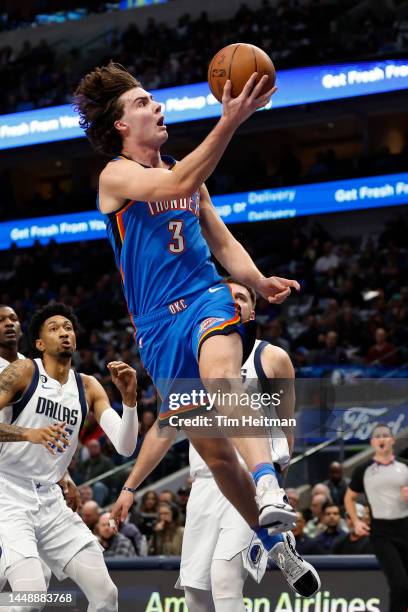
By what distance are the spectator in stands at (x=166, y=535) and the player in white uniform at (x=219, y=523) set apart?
3.36m

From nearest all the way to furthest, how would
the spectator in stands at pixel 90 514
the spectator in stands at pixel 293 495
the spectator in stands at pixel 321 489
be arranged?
the spectator in stands at pixel 293 495 < the spectator in stands at pixel 321 489 < the spectator in stands at pixel 90 514

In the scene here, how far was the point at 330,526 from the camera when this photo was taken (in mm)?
9312

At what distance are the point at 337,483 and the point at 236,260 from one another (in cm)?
513

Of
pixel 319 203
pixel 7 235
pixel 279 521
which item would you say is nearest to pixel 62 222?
pixel 7 235

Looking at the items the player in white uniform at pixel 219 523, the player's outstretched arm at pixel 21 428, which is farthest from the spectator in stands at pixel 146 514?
the player's outstretched arm at pixel 21 428

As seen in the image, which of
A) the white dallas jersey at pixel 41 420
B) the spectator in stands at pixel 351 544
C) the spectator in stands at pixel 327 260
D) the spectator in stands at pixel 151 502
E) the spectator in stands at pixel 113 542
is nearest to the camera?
the white dallas jersey at pixel 41 420

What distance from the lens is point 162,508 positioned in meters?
10.1

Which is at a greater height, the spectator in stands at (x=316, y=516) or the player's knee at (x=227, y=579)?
the spectator in stands at (x=316, y=516)

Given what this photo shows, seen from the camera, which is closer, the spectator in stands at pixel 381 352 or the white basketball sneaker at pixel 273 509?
the white basketball sneaker at pixel 273 509

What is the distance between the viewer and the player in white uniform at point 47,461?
602 cm

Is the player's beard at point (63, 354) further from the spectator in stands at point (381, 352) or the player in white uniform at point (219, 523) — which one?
the spectator in stands at point (381, 352)

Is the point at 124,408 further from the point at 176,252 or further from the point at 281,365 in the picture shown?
the point at 176,252

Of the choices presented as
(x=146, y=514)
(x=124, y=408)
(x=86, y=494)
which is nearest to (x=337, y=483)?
(x=146, y=514)

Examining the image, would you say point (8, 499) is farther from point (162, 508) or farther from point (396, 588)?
point (162, 508)
